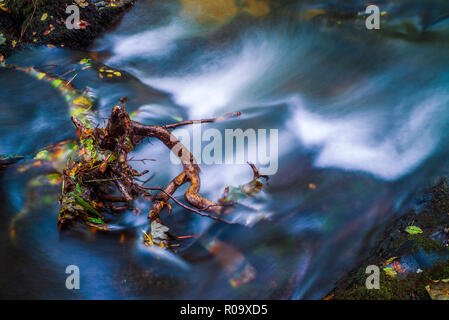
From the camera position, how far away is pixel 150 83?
5410 mm

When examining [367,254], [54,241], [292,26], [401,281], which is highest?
[292,26]

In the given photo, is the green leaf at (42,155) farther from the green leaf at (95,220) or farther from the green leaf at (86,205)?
the green leaf at (95,220)

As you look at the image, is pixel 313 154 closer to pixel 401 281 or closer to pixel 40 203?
pixel 401 281

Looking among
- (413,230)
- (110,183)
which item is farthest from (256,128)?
(413,230)

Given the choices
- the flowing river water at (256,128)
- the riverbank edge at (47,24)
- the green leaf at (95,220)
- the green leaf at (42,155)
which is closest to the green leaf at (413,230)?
the flowing river water at (256,128)

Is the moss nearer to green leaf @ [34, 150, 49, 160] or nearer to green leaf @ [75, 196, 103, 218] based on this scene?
green leaf @ [75, 196, 103, 218]

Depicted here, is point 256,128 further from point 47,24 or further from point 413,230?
point 47,24

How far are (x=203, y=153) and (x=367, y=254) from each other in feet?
7.15

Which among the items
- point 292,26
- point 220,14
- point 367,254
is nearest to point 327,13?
point 292,26

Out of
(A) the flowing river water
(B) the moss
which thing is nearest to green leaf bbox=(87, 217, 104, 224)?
(A) the flowing river water

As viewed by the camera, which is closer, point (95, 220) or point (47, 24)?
point (95, 220)

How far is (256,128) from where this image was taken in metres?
4.67

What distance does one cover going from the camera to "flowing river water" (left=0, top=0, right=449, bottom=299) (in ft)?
10.1

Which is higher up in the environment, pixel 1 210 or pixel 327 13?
pixel 327 13
